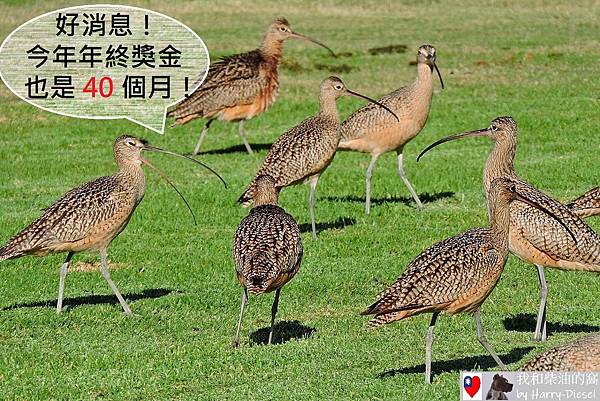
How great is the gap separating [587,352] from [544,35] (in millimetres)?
22791

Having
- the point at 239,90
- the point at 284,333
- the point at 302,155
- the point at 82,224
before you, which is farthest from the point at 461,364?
the point at 239,90

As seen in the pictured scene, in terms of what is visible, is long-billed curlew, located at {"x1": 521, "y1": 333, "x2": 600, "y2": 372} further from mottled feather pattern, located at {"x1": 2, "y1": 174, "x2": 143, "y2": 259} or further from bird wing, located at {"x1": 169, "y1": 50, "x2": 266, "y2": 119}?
bird wing, located at {"x1": 169, "y1": 50, "x2": 266, "y2": 119}

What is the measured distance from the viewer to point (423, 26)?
3247 cm

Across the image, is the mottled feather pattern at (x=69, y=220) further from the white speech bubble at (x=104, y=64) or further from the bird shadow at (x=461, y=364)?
the white speech bubble at (x=104, y=64)

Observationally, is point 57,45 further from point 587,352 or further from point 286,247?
point 587,352

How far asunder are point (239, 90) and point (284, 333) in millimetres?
10269

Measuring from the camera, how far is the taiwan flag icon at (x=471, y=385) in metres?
8.55

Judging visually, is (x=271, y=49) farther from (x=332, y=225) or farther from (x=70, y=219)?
(x=70, y=219)

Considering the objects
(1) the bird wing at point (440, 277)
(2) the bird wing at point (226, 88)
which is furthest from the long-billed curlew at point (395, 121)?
(1) the bird wing at point (440, 277)

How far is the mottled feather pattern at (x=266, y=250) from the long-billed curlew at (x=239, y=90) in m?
10.2

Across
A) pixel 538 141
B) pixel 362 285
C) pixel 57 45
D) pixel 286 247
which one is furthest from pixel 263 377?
pixel 57 45

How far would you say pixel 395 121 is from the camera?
54.9 ft

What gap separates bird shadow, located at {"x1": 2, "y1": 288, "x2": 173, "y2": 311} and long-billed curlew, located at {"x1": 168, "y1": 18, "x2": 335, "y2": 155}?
26.4 feet

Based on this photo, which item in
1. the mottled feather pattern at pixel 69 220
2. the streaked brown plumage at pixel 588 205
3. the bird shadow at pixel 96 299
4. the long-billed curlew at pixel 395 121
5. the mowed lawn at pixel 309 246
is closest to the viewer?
the mowed lawn at pixel 309 246
